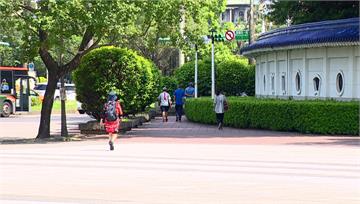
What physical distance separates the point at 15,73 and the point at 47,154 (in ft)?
96.8

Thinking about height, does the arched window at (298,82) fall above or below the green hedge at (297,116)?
above

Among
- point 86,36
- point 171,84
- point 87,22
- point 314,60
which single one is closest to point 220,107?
point 314,60

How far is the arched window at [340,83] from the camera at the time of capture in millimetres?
27172

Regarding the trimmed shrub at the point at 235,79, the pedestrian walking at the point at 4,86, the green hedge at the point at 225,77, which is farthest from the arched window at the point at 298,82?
the pedestrian walking at the point at 4,86

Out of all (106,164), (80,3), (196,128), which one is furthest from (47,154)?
(196,128)

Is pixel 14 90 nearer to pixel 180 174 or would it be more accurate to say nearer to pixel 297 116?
pixel 297 116

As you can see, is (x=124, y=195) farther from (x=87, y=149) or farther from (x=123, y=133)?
(x=123, y=133)

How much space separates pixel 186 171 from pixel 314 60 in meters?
14.9

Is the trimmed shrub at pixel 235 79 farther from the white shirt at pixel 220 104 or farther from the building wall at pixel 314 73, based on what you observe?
the white shirt at pixel 220 104

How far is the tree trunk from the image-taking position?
84.2 ft

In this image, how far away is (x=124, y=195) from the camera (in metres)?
11.9

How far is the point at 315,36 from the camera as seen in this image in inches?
1075

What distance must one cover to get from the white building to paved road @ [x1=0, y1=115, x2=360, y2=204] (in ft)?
13.0

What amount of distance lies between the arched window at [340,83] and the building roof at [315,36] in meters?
1.37
